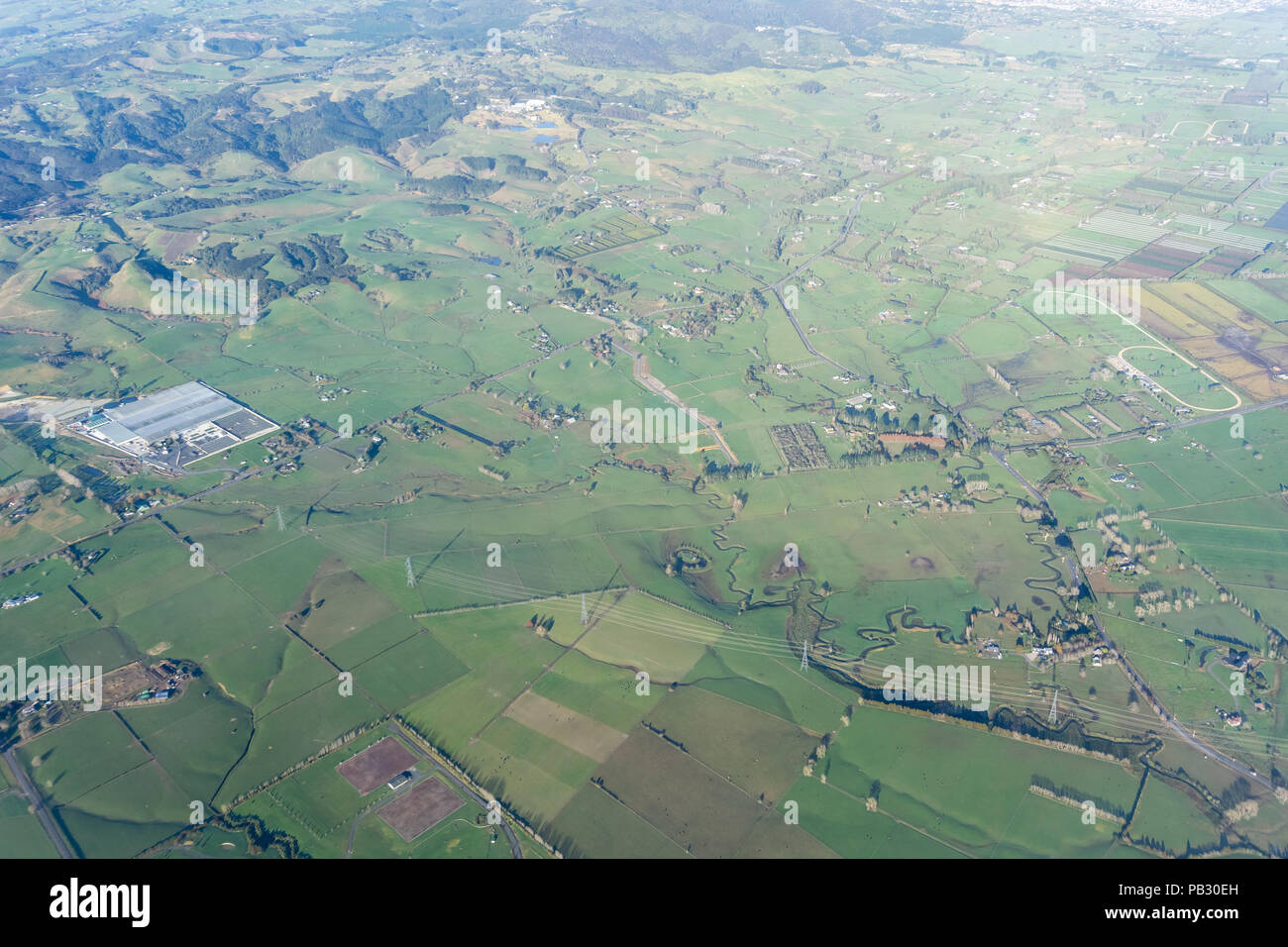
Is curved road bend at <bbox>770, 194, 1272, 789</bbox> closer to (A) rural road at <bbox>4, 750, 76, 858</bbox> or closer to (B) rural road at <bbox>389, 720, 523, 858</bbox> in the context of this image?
(B) rural road at <bbox>389, 720, 523, 858</bbox>

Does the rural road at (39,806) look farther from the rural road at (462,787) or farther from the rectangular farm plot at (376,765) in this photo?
the rural road at (462,787)

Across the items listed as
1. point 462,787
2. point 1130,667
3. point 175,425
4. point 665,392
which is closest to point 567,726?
point 462,787

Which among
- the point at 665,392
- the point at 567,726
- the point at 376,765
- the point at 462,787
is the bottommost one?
the point at 376,765

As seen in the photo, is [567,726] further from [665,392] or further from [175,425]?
[175,425]

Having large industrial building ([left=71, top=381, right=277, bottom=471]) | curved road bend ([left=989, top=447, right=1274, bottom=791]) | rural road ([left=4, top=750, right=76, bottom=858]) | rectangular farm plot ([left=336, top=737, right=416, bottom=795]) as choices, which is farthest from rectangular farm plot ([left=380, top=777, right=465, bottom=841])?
large industrial building ([left=71, top=381, right=277, bottom=471])

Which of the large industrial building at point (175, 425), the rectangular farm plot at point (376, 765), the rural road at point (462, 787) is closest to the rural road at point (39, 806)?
the rectangular farm plot at point (376, 765)

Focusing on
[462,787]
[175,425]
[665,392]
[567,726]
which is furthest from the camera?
[665,392]
